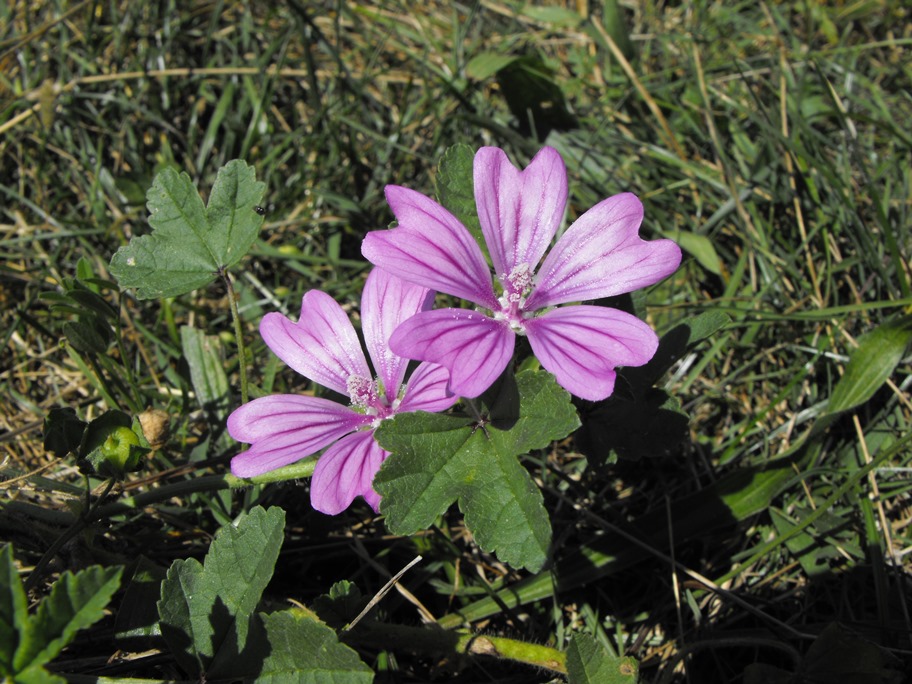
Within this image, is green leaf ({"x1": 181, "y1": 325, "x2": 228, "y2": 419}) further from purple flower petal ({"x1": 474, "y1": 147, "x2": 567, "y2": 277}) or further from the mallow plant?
purple flower petal ({"x1": 474, "y1": 147, "x2": 567, "y2": 277})

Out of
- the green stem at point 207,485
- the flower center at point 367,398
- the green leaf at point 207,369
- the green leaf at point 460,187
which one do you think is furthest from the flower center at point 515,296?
the green leaf at point 207,369

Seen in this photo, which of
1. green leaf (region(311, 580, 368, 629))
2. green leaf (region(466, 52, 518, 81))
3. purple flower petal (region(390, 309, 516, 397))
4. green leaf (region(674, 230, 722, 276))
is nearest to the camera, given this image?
purple flower petal (region(390, 309, 516, 397))

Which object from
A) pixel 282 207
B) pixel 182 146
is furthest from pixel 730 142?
pixel 182 146

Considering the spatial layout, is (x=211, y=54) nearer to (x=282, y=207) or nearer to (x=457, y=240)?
(x=282, y=207)

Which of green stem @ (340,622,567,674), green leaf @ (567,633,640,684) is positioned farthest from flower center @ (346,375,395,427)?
green leaf @ (567,633,640,684)

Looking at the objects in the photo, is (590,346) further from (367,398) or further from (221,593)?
(221,593)

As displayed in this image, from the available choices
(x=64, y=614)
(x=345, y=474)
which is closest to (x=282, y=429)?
(x=345, y=474)

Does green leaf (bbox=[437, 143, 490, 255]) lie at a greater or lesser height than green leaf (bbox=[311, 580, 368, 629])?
greater
